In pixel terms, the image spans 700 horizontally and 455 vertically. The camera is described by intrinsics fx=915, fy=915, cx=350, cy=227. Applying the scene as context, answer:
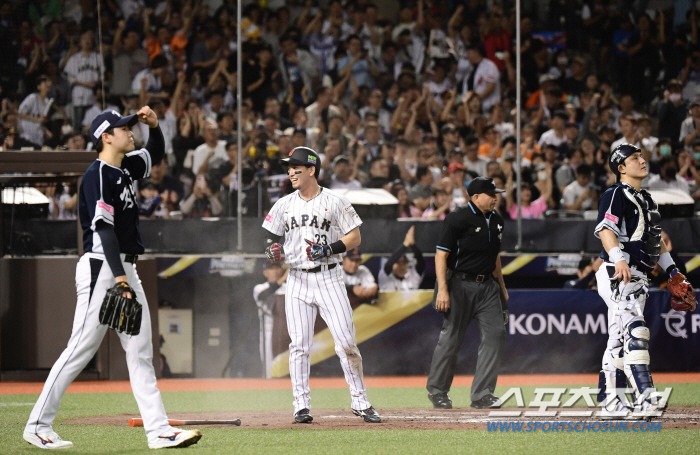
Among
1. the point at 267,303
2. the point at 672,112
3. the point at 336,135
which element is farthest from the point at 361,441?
the point at 672,112

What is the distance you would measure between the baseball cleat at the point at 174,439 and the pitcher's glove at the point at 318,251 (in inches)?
69.9

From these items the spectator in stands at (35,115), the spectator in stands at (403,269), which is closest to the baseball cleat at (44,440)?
the spectator in stands at (35,115)

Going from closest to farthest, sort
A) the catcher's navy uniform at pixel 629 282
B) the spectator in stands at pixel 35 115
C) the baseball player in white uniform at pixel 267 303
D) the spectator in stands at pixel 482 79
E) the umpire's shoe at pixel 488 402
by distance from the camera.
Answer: the catcher's navy uniform at pixel 629 282
the umpire's shoe at pixel 488 402
the spectator in stands at pixel 35 115
the baseball player in white uniform at pixel 267 303
the spectator in stands at pixel 482 79

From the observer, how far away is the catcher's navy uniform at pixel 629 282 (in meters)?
6.61

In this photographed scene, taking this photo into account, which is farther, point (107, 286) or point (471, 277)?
point (471, 277)

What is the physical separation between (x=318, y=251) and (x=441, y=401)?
2274 millimetres

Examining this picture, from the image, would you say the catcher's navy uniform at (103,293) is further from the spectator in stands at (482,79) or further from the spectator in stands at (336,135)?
the spectator in stands at (482,79)

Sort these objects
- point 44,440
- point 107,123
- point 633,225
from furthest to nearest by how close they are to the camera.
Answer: point 633,225 < point 107,123 < point 44,440

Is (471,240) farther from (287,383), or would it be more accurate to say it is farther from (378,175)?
(378,175)

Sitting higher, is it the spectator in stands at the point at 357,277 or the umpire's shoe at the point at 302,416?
the spectator in stands at the point at 357,277

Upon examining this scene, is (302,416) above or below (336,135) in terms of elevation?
below

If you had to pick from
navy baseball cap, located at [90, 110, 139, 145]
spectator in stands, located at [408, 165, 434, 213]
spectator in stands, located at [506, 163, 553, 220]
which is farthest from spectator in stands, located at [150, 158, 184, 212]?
navy baseball cap, located at [90, 110, 139, 145]

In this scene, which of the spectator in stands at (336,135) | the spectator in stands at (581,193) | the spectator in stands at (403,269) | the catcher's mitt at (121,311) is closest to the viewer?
the catcher's mitt at (121,311)

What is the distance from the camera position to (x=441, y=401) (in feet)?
27.2
